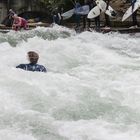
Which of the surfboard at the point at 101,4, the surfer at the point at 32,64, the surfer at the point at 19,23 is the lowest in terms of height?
the surfer at the point at 19,23

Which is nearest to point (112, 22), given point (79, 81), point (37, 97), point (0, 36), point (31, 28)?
point (31, 28)

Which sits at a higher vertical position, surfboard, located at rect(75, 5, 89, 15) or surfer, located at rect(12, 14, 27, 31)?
surfboard, located at rect(75, 5, 89, 15)

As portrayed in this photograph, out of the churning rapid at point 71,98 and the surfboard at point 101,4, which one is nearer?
the churning rapid at point 71,98

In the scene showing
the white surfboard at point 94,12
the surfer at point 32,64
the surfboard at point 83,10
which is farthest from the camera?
the surfboard at point 83,10

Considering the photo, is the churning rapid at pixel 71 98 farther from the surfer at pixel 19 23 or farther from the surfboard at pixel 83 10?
the surfboard at pixel 83 10

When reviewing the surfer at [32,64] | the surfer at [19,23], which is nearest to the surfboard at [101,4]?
the surfer at [19,23]

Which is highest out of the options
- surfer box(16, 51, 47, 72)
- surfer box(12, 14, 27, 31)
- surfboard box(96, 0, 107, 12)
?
surfboard box(96, 0, 107, 12)

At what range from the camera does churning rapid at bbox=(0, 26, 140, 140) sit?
24.2 feet

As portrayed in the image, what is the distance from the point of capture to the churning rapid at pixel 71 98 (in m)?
7.38

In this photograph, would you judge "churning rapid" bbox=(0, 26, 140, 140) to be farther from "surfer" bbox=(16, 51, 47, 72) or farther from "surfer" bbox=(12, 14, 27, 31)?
"surfer" bbox=(12, 14, 27, 31)

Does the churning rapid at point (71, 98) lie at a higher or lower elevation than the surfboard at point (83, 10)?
lower

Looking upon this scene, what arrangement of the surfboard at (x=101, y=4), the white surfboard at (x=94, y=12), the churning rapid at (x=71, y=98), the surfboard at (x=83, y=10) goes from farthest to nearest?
1. the surfboard at (x=83, y=10)
2. the surfboard at (x=101, y=4)
3. the white surfboard at (x=94, y=12)
4. the churning rapid at (x=71, y=98)

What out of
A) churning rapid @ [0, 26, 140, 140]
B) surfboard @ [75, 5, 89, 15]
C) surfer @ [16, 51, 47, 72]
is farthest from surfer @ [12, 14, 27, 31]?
surfer @ [16, 51, 47, 72]

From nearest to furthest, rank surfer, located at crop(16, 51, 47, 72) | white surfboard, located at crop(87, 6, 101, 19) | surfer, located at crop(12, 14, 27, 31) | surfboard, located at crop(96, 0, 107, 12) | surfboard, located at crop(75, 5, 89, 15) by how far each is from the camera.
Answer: surfer, located at crop(16, 51, 47, 72), surfer, located at crop(12, 14, 27, 31), white surfboard, located at crop(87, 6, 101, 19), surfboard, located at crop(96, 0, 107, 12), surfboard, located at crop(75, 5, 89, 15)
